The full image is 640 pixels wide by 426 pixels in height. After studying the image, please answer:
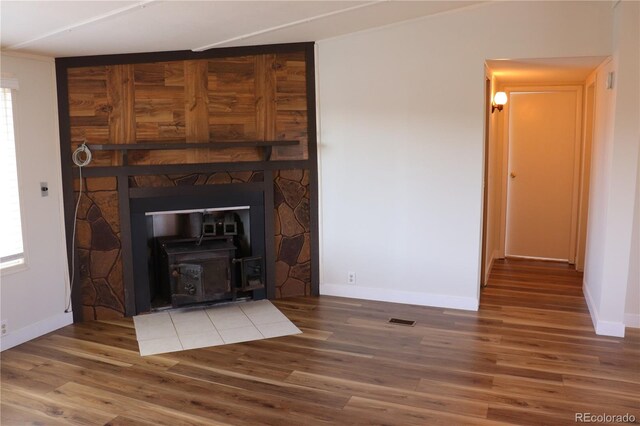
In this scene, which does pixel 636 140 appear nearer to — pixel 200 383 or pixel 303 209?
pixel 303 209

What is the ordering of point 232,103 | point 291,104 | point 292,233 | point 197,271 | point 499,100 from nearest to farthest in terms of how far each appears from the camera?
point 197,271
point 232,103
point 291,104
point 292,233
point 499,100

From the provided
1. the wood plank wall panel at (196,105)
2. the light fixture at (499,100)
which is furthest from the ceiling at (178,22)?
the light fixture at (499,100)

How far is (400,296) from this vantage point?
15.5ft

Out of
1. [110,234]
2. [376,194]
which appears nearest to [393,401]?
[376,194]

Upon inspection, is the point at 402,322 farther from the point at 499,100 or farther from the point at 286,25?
the point at 499,100

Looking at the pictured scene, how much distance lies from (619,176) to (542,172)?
2.53 meters

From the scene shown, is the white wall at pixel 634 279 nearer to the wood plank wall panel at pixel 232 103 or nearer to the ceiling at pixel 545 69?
the ceiling at pixel 545 69

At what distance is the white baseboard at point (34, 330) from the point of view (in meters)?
3.80

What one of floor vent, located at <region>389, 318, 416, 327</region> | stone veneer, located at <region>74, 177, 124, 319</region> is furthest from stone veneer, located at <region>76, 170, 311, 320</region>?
floor vent, located at <region>389, 318, 416, 327</region>

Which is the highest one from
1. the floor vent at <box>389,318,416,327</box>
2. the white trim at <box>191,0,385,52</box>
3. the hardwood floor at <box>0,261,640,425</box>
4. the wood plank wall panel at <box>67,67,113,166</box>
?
the white trim at <box>191,0,385,52</box>

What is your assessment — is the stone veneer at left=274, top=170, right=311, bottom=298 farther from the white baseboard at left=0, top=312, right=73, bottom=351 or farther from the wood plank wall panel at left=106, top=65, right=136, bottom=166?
the white baseboard at left=0, top=312, right=73, bottom=351

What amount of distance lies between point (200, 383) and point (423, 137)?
2.61 m

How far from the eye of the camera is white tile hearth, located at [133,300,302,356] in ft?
12.7

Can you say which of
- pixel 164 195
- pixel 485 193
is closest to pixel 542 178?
pixel 485 193
